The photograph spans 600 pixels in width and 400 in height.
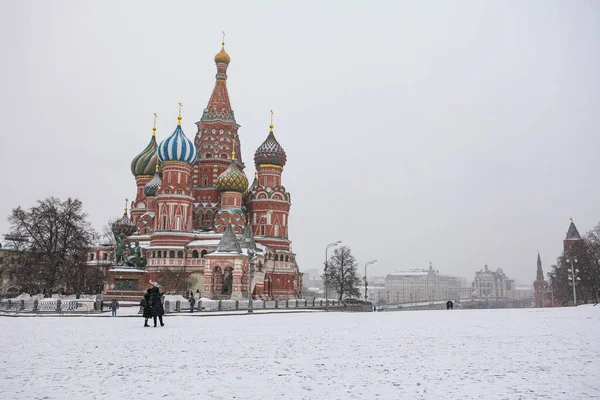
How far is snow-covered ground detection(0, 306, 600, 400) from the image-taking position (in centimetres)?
820

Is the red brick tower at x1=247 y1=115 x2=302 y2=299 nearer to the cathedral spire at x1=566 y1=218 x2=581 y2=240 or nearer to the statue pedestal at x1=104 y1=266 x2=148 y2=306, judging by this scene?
the statue pedestal at x1=104 y1=266 x2=148 y2=306

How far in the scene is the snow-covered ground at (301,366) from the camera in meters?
8.20

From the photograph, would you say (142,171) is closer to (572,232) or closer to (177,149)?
(177,149)

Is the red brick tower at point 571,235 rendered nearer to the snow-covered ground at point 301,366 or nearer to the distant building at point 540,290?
the distant building at point 540,290

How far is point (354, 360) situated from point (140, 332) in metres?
9.23

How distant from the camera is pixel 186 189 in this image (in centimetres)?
6050

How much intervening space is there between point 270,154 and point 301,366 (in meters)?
57.5

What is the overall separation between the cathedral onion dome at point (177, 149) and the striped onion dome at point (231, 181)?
3.99 meters

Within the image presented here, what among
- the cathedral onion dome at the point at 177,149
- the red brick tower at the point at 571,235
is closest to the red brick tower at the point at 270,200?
the cathedral onion dome at the point at 177,149

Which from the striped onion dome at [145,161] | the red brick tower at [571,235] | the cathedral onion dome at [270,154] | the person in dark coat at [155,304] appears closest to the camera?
the person in dark coat at [155,304]

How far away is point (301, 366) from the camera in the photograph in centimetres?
1049

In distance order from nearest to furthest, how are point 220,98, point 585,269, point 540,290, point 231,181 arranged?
point 231,181, point 585,269, point 220,98, point 540,290

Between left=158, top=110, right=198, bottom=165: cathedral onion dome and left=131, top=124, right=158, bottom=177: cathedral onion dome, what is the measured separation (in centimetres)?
1008

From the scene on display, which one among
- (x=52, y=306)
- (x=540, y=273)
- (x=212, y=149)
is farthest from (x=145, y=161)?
(x=540, y=273)
